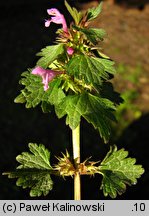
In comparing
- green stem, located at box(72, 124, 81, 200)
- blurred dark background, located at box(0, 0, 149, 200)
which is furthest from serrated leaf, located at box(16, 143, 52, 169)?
blurred dark background, located at box(0, 0, 149, 200)

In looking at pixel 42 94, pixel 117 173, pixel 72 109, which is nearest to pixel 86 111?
pixel 72 109

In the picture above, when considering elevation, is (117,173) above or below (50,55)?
below

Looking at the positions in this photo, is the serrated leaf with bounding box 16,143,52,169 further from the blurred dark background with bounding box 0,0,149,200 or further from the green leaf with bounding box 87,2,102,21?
the blurred dark background with bounding box 0,0,149,200

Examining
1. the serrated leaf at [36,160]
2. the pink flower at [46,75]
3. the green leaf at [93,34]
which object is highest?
the green leaf at [93,34]

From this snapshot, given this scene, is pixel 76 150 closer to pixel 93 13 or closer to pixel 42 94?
pixel 42 94

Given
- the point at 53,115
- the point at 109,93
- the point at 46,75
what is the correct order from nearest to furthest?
the point at 46,75, the point at 109,93, the point at 53,115

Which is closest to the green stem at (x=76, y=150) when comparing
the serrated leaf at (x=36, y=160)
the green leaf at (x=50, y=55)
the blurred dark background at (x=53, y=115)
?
the serrated leaf at (x=36, y=160)

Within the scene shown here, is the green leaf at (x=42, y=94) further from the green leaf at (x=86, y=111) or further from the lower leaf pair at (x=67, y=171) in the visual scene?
the lower leaf pair at (x=67, y=171)

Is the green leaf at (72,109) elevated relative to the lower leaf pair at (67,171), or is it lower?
elevated
